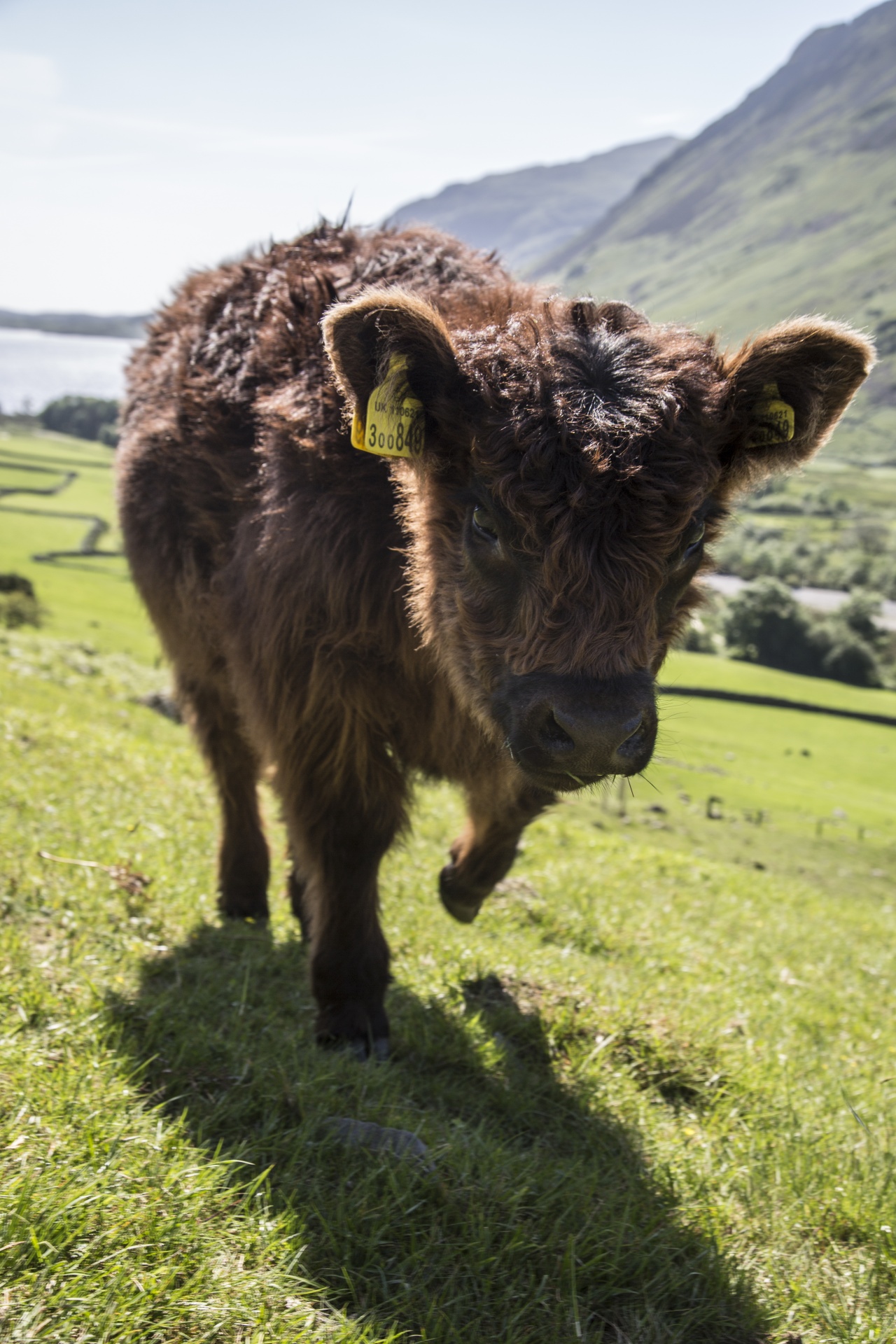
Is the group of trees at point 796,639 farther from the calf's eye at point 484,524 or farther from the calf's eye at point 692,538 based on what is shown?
the calf's eye at point 484,524

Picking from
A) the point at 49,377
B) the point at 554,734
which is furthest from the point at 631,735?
the point at 49,377

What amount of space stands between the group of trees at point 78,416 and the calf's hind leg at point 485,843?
132 meters

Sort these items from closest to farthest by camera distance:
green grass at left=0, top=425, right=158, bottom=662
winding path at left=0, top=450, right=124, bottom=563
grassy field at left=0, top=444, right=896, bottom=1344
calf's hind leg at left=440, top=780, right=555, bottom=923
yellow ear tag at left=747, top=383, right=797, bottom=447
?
grassy field at left=0, top=444, right=896, bottom=1344, yellow ear tag at left=747, top=383, right=797, bottom=447, calf's hind leg at left=440, top=780, right=555, bottom=923, green grass at left=0, top=425, right=158, bottom=662, winding path at left=0, top=450, right=124, bottom=563

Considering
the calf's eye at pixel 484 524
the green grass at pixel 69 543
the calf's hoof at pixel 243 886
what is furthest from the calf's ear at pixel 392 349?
the green grass at pixel 69 543

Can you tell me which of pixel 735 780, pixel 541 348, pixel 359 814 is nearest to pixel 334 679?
pixel 359 814

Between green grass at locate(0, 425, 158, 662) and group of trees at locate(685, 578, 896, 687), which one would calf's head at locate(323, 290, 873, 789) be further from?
group of trees at locate(685, 578, 896, 687)

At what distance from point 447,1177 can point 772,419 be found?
10.3 feet

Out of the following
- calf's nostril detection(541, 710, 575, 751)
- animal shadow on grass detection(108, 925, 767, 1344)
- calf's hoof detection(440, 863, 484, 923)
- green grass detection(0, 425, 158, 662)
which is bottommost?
green grass detection(0, 425, 158, 662)

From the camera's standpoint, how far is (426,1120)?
11.7ft

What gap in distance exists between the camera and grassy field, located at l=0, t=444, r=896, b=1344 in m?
2.57

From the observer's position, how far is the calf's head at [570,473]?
3246 mm

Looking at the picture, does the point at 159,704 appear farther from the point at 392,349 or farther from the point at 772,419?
the point at 772,419

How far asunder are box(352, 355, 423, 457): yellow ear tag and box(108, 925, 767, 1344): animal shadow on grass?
245 cm

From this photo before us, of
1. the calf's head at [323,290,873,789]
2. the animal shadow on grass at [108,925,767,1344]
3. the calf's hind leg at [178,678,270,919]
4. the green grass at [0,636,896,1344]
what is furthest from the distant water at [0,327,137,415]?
the animal shadow on grass at [108,925,767,1344]
